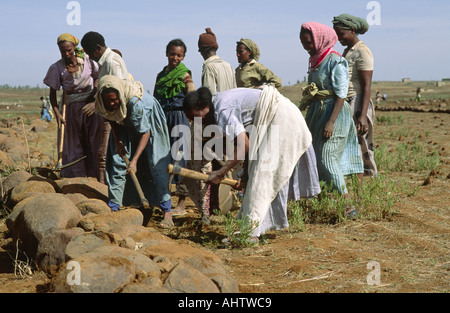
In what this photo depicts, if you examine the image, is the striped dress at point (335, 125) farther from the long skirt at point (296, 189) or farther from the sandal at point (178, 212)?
the sandal at point (178, 212)

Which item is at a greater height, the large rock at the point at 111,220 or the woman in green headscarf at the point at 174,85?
the woman in green headscarf at the point at 174,85

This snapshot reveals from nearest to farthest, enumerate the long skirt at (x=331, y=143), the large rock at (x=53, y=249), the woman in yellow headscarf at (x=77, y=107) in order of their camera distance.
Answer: the large rock at (x=53, y=249), the long skirt at (x=331, y=143), the woman in yellow headscarf at (x=77, y=107)

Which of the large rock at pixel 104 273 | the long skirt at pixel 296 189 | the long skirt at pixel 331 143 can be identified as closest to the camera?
the large rock at pixel 104 273

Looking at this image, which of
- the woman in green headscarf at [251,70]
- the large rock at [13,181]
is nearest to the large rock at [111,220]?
the large rock at [13,181]

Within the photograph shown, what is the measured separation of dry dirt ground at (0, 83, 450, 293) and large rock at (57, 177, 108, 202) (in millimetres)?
651

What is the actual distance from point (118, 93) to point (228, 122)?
1.14 meters

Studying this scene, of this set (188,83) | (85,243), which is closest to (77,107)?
(188,83)

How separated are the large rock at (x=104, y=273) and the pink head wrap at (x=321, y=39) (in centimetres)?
258

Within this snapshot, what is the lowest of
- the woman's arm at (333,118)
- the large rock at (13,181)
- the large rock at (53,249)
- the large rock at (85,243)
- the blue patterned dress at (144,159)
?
the large rock at (53,249)

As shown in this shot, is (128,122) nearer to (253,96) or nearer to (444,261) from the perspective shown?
(253,96)

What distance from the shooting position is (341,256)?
387cm

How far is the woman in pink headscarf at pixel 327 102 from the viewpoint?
4.64m

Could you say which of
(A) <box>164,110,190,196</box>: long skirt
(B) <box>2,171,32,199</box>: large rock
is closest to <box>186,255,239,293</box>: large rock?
(A) <box>164,110,190,196</box>: long skirt

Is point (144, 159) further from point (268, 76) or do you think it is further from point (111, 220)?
point (268, 76)
